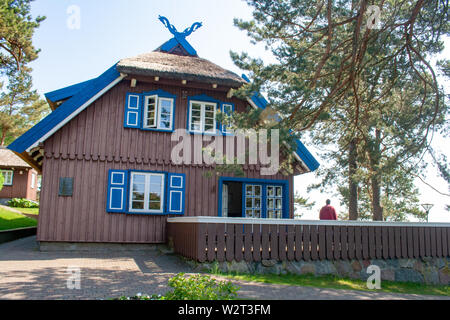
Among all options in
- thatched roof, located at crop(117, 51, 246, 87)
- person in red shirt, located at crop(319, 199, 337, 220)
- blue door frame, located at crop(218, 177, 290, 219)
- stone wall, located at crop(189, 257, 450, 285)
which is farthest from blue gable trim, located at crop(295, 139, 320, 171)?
stone wall, located at crop(189, 257, 450, 285)

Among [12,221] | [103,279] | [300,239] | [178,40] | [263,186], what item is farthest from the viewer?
[12,221]

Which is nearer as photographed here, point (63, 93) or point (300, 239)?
point (300, 239)

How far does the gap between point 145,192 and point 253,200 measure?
3.66m

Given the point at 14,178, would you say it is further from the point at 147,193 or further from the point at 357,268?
the point at 357,268

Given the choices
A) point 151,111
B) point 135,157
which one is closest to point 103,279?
point 135,157

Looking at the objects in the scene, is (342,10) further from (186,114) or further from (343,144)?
(343,144)

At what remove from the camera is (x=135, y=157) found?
1280cm

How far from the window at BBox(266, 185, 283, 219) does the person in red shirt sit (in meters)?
1.88

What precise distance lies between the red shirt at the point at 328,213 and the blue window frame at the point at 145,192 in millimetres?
4372

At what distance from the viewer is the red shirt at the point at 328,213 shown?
12.4m

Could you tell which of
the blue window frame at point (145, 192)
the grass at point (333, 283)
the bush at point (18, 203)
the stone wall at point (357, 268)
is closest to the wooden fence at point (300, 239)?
the stone wall at point (357, 268)

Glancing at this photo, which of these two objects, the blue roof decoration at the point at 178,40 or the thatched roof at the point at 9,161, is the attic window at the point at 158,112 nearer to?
the blue roof decoration at the point at 178,40

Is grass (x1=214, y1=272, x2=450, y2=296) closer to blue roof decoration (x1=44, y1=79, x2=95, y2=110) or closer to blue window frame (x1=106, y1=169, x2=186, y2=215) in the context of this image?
blue window frame (x1=106, y1=169, x2=186, y2=215)
